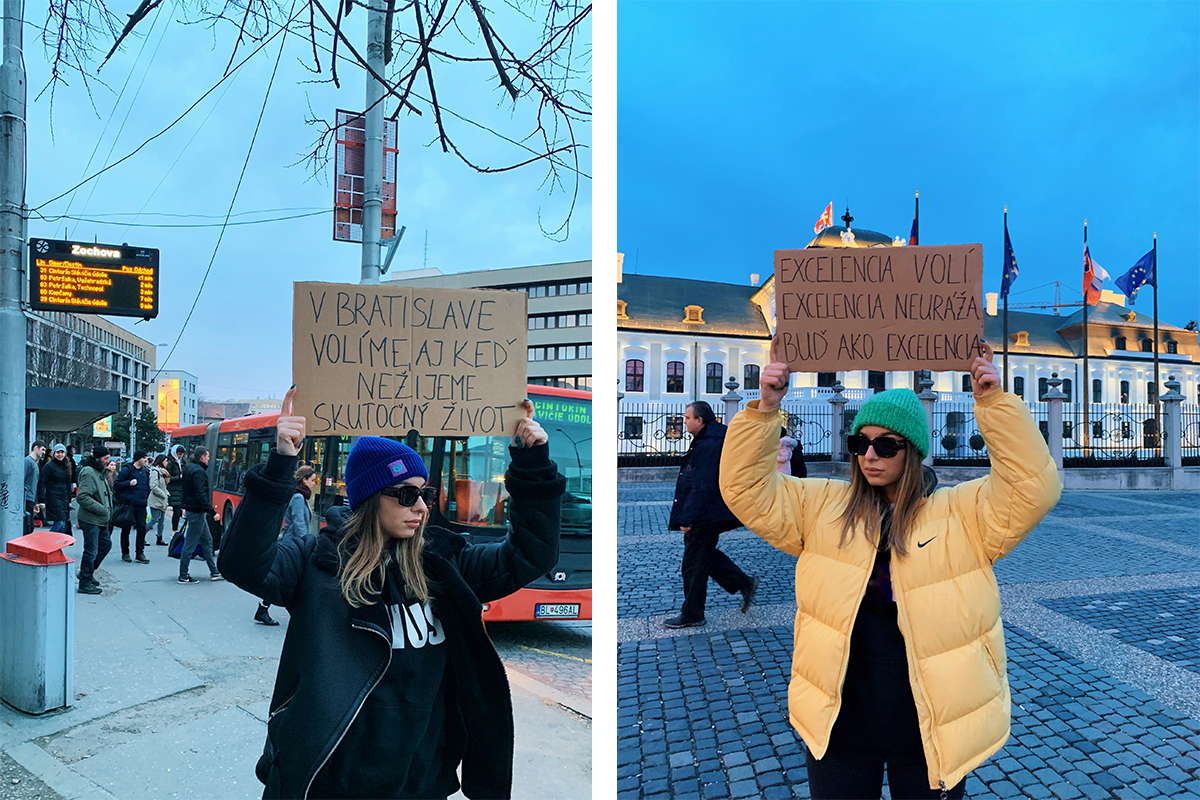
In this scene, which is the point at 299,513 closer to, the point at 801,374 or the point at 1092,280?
the point at 1092,280

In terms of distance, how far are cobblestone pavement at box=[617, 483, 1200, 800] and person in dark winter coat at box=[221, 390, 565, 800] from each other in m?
1.59

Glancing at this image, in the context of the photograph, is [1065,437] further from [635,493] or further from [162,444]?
[162,444]

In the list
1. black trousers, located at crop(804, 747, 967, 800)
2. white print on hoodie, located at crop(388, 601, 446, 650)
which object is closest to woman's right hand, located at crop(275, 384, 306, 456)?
white print on hoodie, located at crop(388, 601, 446, 650)

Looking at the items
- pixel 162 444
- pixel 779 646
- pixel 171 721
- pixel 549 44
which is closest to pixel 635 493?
pixel 779 646

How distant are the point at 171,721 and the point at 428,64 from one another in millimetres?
3963

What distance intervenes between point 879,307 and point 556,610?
16.4 feet

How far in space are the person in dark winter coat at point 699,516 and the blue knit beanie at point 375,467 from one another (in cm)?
360

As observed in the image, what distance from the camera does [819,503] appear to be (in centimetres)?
220

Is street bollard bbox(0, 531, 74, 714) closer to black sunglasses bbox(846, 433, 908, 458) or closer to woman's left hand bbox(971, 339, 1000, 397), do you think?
black sunglasses bbox(846, 433, 908, 458)

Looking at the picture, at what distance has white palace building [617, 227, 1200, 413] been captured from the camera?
45.9 m

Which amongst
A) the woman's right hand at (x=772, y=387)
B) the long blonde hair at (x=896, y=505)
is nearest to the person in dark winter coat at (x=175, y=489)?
the woman's right hand at (x=772, y=387)

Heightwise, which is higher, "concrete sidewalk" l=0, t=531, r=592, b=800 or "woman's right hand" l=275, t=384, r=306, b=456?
"woman's right hand" l=275, t=384, r=306, b=456

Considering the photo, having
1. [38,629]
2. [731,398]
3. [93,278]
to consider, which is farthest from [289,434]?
[731,398]

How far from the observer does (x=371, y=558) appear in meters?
1.90
